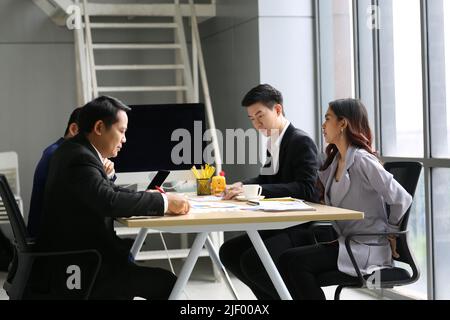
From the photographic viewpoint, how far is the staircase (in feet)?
22.7

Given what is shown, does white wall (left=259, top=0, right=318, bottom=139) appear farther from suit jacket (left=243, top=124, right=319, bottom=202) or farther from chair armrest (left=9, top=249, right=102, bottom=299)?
chair armrest (left=9, top=249, right=102, bottom=299)

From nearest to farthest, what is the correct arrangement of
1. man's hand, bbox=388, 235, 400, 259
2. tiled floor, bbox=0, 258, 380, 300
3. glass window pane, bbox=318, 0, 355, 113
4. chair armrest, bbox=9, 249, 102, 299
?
1. chair armrest, bbox=9, 249, 102, 299
2. man's hand, bbox=388, 235, 400, 259
3. tiled floor, bbox=0, 258, 380, 300
4. glass window pane, bbox=318, 0, 355, 113

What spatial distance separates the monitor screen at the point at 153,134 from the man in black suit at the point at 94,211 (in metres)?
2.81

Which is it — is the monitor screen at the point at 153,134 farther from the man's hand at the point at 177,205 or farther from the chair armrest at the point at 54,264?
the chair armrest at the point at 54,264

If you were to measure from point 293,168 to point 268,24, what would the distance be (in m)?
2.45

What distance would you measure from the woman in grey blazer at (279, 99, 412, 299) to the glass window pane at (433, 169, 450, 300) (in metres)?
1.26

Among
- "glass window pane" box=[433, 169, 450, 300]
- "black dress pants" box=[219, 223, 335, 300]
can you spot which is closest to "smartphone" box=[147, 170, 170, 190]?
"black dress pants" box=[219, 223, 335, 300]

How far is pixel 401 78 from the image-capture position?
17.6 feet

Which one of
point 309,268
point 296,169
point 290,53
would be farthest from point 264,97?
point 290,53

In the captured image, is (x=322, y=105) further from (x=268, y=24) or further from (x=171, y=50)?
(x=171, y=50)

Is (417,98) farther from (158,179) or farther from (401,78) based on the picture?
(158,179)

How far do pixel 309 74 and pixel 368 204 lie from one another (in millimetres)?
2913

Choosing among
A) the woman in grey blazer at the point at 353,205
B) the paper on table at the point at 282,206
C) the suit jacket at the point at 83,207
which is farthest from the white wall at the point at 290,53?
the suit jacket at the point at 83,207

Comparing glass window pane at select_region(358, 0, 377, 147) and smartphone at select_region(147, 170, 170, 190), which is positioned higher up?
glass window pane at select_region(358, 0, 377, 147)
